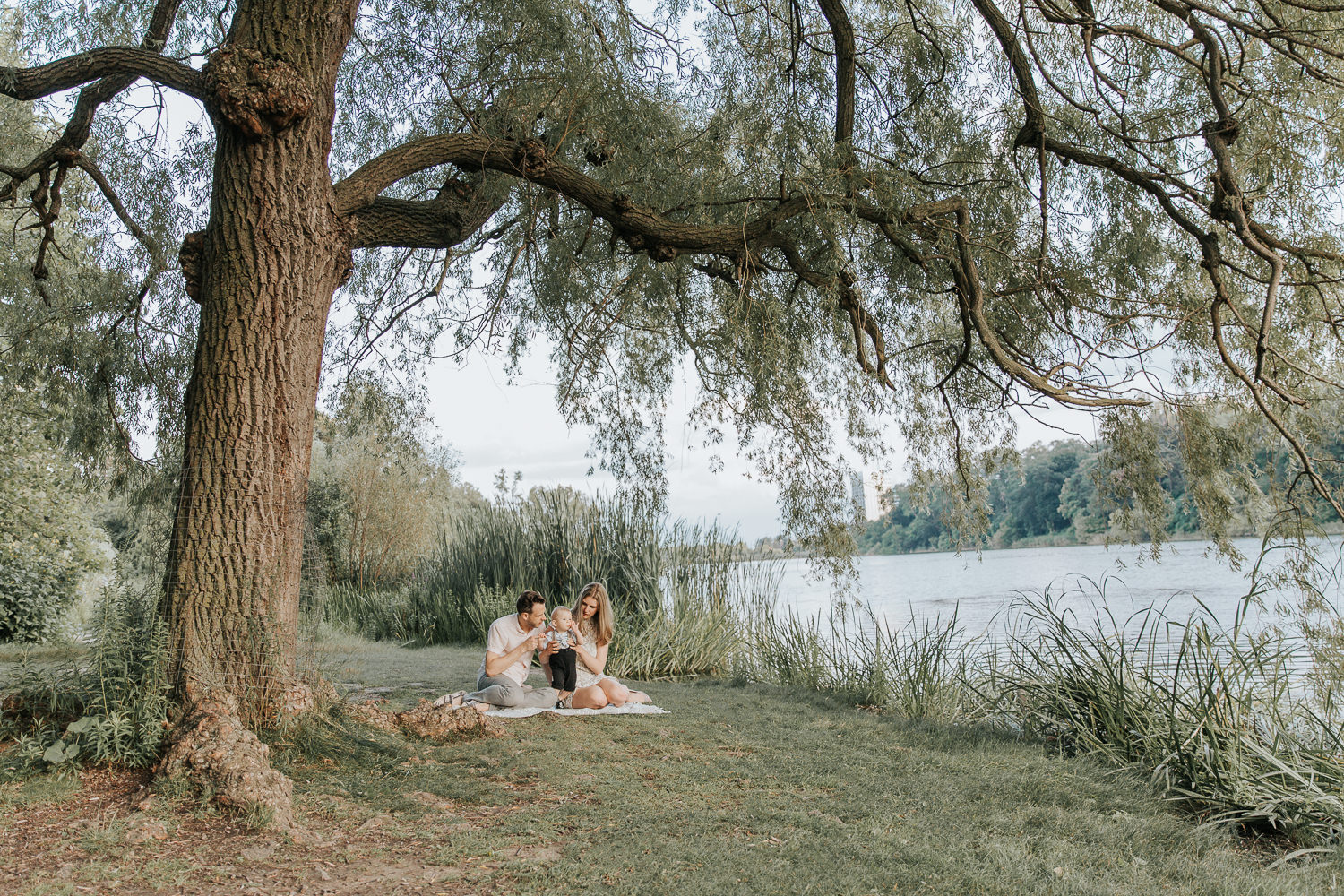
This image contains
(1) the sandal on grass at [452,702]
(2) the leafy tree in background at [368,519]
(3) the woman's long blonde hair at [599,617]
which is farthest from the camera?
(2) the leafy tree in background at [368,519]

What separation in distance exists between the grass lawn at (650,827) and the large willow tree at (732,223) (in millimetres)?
778

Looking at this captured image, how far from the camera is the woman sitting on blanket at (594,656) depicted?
5.73 meters

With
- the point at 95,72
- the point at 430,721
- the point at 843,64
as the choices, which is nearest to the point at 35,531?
the point at 95,72

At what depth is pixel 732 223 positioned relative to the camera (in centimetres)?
582

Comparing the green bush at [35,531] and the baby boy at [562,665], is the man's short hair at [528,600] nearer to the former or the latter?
the baby boy at [562,665]

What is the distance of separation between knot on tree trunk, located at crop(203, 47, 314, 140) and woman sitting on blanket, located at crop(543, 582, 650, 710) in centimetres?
338

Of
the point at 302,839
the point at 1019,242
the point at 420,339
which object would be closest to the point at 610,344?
the point at 420,339

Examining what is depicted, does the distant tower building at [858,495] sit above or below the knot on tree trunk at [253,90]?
below

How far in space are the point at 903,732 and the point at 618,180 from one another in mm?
3792

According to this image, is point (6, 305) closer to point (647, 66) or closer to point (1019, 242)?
point (647, 66)

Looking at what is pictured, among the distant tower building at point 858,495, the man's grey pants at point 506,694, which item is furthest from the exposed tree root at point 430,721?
the distant tower building at point 858,495

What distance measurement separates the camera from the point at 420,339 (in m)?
7.47

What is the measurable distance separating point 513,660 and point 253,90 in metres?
3.38

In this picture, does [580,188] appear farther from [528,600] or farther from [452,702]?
[452,702]
